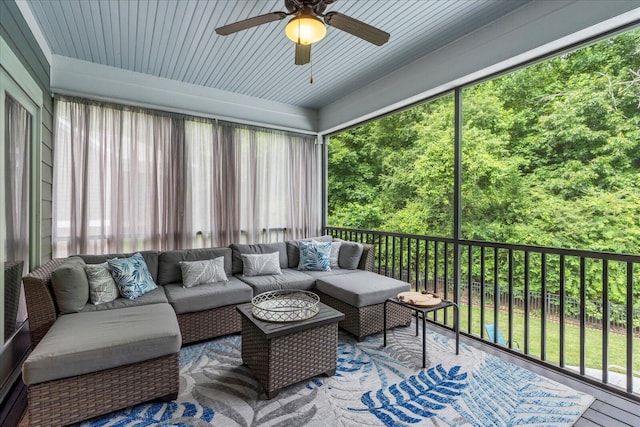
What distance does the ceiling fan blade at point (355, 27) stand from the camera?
74.7 inches

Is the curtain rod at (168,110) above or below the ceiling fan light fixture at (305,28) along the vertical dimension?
above

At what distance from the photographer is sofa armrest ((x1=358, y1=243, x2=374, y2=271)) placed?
12.7ft

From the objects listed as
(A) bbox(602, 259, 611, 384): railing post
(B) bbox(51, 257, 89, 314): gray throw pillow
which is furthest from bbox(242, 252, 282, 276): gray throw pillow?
(A) bbox(602, 259, 611, 384): railing post

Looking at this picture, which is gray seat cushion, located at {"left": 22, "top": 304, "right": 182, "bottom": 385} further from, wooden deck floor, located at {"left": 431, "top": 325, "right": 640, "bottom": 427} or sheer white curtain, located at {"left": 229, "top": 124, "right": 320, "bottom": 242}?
wooden deck floor, located at {"left": 431, "top": 325, "right": 640, "bottom": 427}

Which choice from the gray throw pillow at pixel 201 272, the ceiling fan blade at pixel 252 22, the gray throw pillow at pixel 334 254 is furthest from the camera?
the gray throw pillow at pixel 334 254

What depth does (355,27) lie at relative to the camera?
2.00 m

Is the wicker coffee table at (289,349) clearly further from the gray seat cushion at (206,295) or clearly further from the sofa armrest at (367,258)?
the sofa armrest at (367,258)

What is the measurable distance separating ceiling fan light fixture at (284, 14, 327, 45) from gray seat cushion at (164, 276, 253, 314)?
2.27 m

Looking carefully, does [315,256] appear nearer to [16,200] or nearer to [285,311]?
[285,311]

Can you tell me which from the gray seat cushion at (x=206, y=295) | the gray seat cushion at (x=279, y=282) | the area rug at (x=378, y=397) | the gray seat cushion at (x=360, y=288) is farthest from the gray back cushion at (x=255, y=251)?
the area rug at (x=378, y=397)

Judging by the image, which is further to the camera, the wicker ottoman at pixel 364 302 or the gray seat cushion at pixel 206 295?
the wicker ottoman at pixel 364 302

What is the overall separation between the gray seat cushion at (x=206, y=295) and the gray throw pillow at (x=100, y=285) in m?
0.45

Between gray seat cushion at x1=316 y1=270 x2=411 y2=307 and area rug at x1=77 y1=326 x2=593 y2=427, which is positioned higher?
gray seat cushion at x1=316 y1=270 x2=411 y2=307

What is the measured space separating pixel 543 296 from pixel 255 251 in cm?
298
